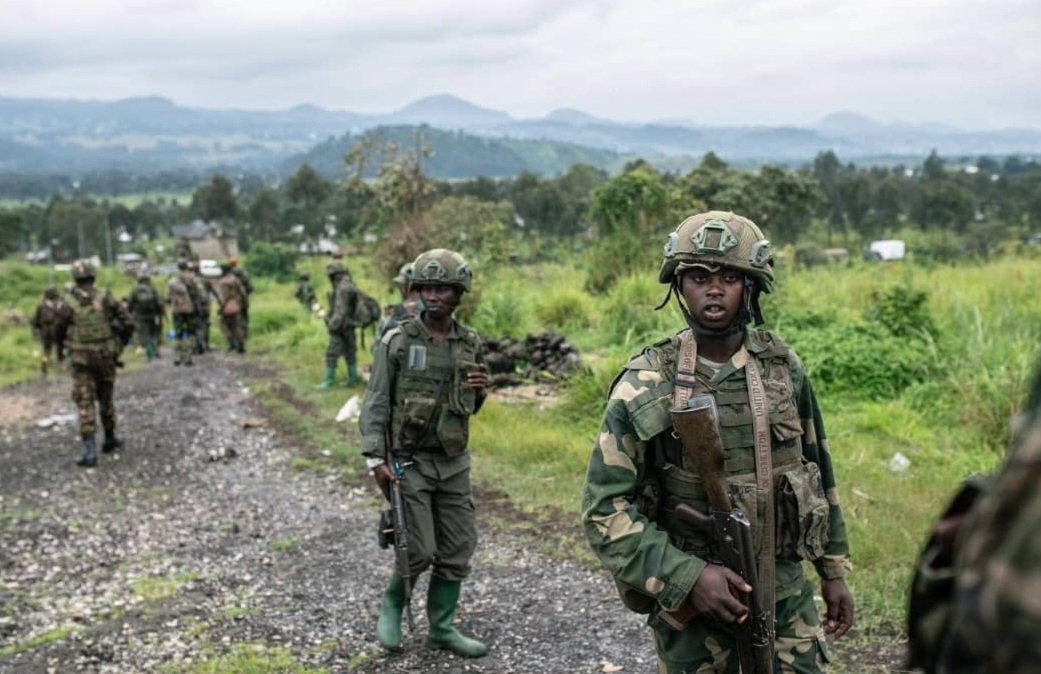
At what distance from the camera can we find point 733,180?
30.1 meters

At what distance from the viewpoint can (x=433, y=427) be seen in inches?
177

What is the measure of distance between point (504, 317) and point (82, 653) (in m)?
8.35

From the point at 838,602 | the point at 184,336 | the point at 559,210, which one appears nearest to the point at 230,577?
the point at 838,602

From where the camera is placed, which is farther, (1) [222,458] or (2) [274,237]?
(2) [274,237]

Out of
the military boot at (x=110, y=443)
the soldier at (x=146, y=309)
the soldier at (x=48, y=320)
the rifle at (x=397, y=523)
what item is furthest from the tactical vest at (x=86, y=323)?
the soldier at (x=146, y=309)

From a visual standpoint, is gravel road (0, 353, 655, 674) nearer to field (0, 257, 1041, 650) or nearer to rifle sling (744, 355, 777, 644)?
field (0, 257, 1041, 650)

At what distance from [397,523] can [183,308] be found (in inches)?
476

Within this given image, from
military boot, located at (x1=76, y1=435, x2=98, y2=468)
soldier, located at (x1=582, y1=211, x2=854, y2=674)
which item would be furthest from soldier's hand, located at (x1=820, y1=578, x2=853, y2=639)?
military boot, located at (x1=76, y1=435, x2=98, y2=468)

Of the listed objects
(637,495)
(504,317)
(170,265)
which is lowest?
(170,265)

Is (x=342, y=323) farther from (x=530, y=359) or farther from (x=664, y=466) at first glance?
(x=664, y=466)

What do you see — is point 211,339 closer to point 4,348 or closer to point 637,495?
point 4,348

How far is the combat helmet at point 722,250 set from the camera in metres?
2.68

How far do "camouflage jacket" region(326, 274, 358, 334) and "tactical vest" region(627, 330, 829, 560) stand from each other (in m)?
9.30

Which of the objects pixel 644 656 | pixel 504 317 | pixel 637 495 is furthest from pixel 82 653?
pixel 504 317
